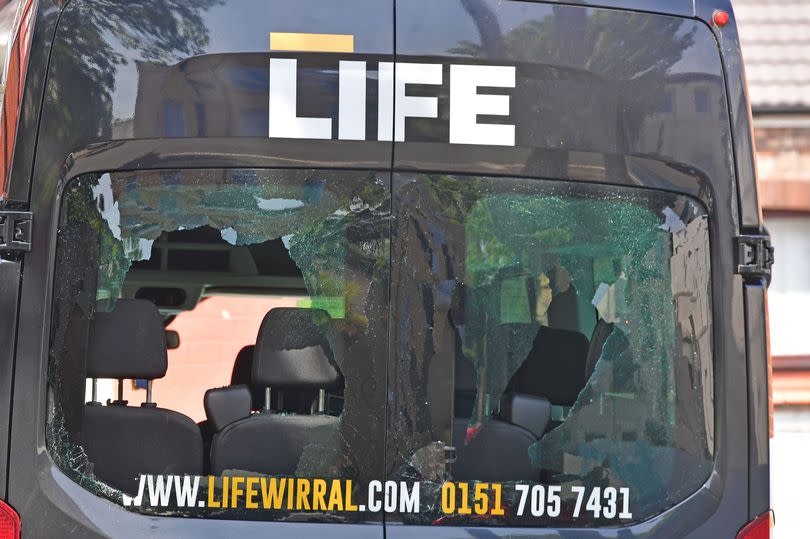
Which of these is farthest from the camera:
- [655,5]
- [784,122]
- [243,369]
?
[784,122]

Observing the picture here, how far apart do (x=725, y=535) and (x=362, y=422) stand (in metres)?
0.87

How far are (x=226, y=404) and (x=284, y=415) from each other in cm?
19

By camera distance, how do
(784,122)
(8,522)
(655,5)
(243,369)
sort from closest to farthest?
(8,522) → (655,5) → (243,369) → (784,122)

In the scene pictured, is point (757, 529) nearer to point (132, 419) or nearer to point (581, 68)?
point (581, 68)

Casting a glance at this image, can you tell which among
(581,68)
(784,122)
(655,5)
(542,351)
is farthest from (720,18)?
(784,122)

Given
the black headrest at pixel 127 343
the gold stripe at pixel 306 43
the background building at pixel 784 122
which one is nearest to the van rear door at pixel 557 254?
the gold stripe at pixel 306 43

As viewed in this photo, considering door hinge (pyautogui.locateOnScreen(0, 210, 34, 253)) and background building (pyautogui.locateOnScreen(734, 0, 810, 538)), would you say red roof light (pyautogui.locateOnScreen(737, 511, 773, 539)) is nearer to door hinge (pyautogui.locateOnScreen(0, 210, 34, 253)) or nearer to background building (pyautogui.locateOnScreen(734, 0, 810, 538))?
door hinge (pyautogui.locateOnScreen(0, 210, 34, 253))

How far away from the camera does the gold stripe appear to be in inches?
119

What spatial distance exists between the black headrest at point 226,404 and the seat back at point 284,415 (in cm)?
4

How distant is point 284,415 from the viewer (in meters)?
3.18

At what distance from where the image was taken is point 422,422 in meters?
3.03

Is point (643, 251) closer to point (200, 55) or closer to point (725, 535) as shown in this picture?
point (725, 535)

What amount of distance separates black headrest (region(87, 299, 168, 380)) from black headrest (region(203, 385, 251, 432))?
15cm

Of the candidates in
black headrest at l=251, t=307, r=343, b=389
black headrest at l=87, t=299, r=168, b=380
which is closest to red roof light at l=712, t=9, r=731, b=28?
black headrest at l=251, t=307, r=343, b=389
